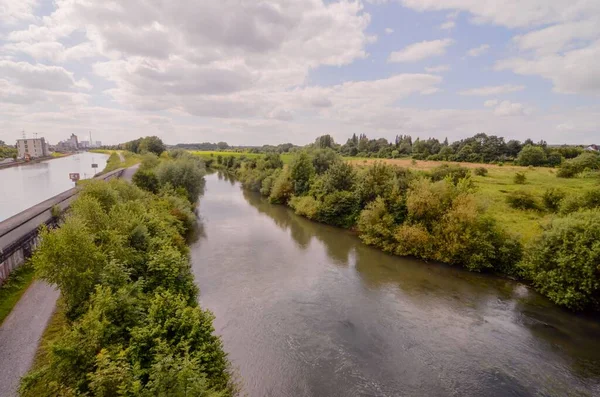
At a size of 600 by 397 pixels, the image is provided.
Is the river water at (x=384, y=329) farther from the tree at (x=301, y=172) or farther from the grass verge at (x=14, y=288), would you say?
the tree at (x=301, y=172)

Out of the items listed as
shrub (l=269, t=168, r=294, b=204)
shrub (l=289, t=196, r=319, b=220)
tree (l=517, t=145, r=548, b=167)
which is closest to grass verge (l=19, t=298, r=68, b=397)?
shrub (l=289, t=196, r=319, b=220)

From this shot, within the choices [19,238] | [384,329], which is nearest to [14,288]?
[19,238]

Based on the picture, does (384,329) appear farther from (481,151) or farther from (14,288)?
(481,151)

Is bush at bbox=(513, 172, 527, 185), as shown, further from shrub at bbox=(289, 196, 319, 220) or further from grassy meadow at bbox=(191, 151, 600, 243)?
shrub at bbox=(289, 196, 319, 220)

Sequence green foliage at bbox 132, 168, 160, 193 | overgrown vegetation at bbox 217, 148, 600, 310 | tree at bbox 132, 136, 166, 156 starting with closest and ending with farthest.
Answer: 1. overgrown vegetation at bbox 217, 148, 600, 310
2. green foliage at bbox 132, 168, 160, 193
3. tree at bbox 132, 136, 166, 156

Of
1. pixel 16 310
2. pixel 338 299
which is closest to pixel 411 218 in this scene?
pixel 338 299

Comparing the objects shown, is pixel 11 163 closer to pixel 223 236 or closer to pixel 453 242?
pixel 223 236

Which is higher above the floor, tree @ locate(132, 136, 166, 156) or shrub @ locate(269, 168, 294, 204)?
tree @ locate(132, 136, 166, 156)

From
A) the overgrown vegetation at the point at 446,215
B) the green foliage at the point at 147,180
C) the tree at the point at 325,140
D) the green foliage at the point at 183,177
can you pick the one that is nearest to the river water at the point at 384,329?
the overgrown vegetation at the point at 446,215

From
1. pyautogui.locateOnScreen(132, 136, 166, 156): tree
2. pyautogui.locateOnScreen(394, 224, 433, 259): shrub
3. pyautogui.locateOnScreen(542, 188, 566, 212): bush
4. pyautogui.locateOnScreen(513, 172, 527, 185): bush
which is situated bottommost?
pyautogui.locateOnScreen(394, 224, 433, 259): shrub
